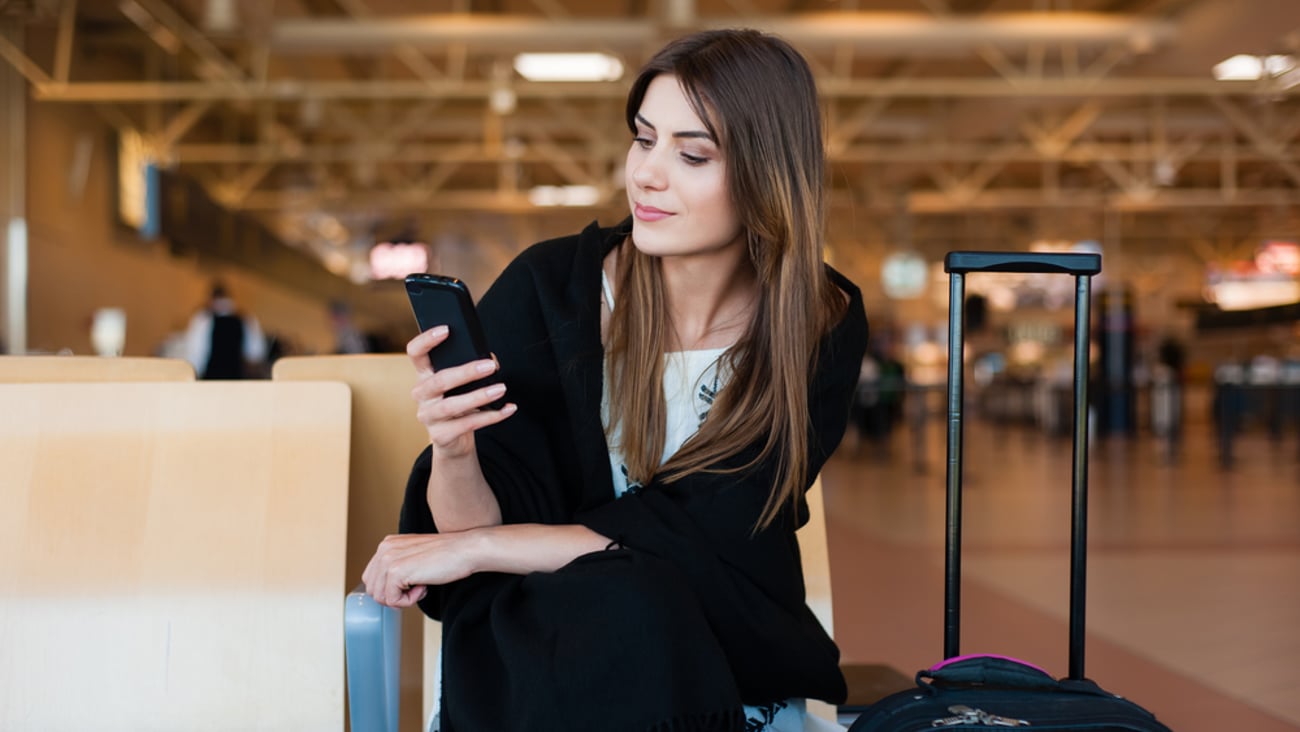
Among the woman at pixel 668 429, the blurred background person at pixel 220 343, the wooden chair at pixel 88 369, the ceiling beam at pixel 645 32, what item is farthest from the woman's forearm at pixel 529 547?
the ceiling beam at pixel 645 32

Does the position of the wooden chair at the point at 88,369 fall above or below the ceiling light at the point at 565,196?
below

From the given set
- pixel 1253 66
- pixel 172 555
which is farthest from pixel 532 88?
pixel 172 555

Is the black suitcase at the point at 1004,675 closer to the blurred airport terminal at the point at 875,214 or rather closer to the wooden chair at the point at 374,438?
the blurred airport terminal at the point at 875,214

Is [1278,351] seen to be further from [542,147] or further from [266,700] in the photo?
[266,700]

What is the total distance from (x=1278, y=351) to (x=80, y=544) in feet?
56.6

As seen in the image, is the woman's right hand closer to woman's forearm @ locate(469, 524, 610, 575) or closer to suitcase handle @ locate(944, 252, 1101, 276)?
woman's forearm @ locate(469, 524, 610, 575)

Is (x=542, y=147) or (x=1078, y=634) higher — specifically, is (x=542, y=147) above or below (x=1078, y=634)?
above

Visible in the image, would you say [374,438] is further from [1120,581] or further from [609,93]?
[609,93]

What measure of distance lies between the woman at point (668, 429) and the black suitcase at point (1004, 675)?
0.47ft

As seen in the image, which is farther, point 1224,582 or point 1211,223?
point 1211,223

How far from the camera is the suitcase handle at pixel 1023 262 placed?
1521 millimetres

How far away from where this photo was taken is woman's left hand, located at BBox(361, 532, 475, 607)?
4.51 feet

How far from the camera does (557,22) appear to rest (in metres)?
10.6

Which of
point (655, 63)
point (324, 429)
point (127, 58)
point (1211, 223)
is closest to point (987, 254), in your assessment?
point (655, 63)
